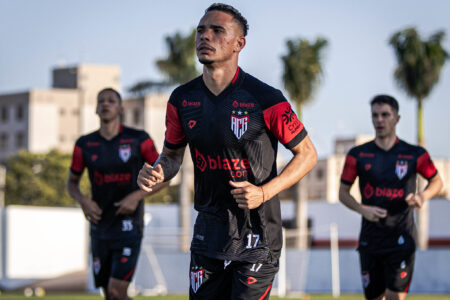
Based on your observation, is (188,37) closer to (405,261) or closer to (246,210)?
(405,261)

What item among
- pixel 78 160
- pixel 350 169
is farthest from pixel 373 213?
pixel 78 160

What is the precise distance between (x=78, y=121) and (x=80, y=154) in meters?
117

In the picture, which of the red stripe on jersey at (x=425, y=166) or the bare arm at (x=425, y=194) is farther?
the red stripe on jersey at (x=425, y=166)

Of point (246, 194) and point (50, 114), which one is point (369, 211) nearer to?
point (246, 194)

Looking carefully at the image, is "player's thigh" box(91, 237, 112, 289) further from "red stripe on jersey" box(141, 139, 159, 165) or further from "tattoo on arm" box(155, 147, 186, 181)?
"tattoo on arm" box(155, 147, 186, 181)

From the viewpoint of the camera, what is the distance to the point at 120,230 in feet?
32.1

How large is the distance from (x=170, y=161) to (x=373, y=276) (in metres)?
4.21

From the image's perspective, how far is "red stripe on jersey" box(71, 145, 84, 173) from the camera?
1015 centimetres

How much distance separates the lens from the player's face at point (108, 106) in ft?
32.8

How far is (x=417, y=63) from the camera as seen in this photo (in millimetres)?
44406

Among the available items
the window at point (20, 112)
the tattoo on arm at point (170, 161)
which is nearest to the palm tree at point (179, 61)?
the tattoo on arm at point (170, 161)

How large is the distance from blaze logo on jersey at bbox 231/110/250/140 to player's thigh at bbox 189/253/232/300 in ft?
2.98

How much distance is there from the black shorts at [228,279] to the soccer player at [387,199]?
3805 mm

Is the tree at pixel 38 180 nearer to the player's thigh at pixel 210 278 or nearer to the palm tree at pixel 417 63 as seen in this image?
the palm tree at pixel 417 63
